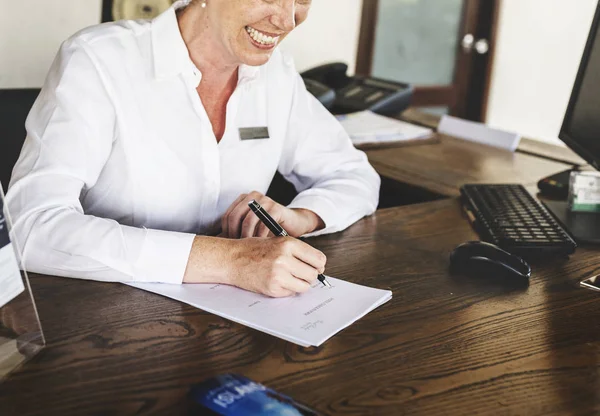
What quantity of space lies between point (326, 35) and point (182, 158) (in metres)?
1.85

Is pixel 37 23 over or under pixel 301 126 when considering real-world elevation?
over

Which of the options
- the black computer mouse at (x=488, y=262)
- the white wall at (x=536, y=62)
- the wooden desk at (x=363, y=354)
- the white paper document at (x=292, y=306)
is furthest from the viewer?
the white wall at (x=536, y=62)

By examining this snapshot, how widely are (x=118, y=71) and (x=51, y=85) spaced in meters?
0.14

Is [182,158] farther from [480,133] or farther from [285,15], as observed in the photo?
[480,133]

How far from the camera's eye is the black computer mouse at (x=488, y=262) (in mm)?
1302

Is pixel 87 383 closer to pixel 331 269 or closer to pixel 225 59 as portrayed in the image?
pixel 331 269

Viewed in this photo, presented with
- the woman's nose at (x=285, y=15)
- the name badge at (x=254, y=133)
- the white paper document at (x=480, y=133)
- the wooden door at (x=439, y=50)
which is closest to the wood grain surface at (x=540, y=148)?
the white paper document at (x=480, y=133)

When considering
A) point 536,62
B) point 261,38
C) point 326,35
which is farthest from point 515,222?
point 536,62

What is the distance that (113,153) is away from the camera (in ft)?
4.86

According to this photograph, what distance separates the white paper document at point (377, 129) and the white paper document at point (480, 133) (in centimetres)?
10

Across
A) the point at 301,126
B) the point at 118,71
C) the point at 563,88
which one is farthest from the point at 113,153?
the point at 563,88

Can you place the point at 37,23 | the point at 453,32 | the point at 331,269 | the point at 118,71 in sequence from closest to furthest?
the point at 331,269
the point at 118,71
the point at 37,23
the point at 453,32

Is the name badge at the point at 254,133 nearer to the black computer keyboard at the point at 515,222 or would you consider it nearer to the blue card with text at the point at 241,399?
the black computer keyboard at the point at 515,222

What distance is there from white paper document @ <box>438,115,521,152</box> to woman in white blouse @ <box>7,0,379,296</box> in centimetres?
77
